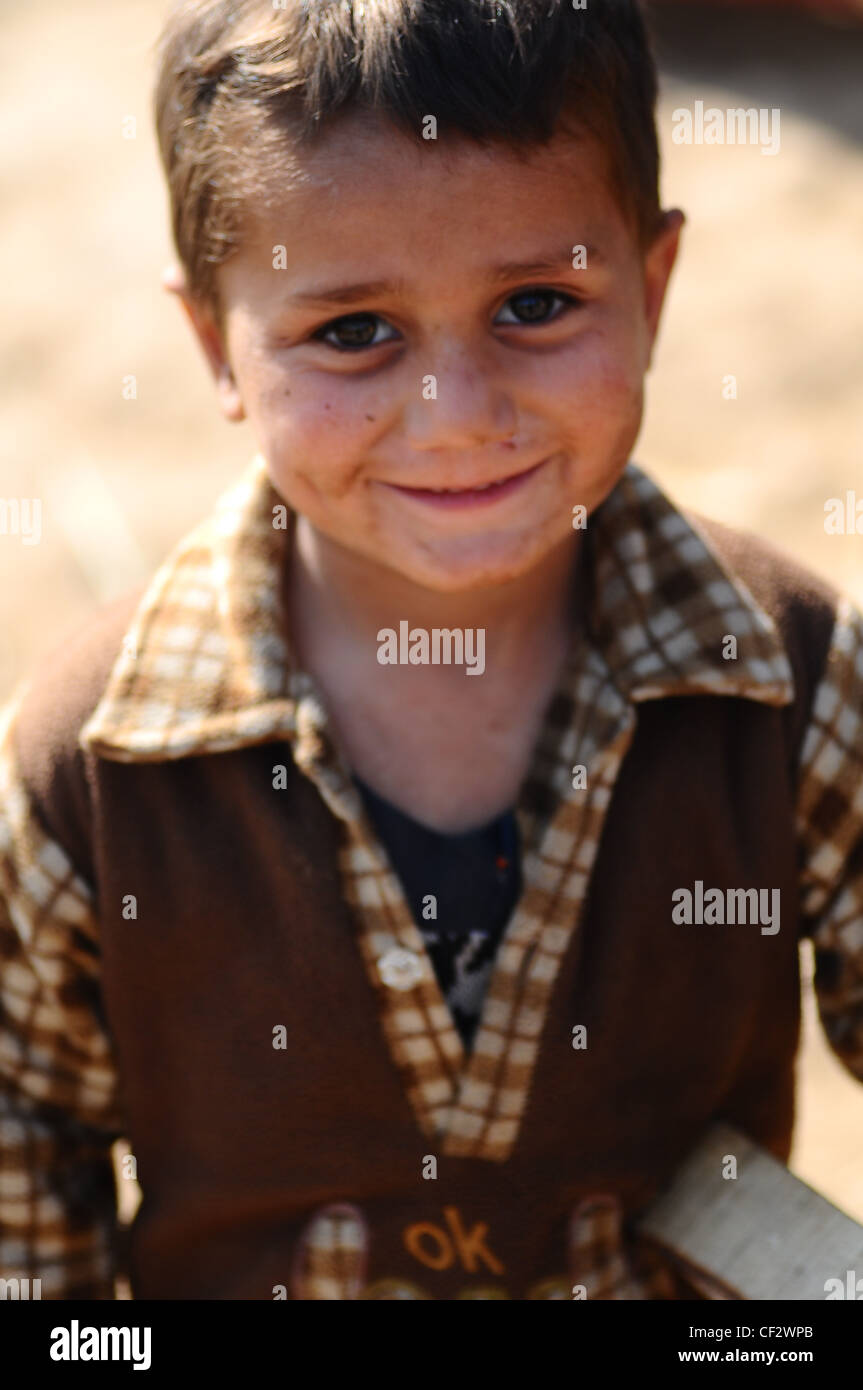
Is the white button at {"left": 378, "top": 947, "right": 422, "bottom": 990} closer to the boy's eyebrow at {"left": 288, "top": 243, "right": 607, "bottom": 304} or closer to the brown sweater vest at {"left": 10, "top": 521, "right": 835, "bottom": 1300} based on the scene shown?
the brown sweater vest at {"left": 10, "top": 521, "right": 835, "bottom": 1300}

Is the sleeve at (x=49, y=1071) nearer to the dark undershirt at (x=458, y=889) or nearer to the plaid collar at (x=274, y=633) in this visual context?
the plaid collar at (x=274, y=633)

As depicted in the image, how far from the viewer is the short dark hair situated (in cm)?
121

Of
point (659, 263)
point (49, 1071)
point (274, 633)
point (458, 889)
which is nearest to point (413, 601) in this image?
point (274, 633)

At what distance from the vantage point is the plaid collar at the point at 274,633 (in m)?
1.40

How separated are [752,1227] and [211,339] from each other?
0.92 meters

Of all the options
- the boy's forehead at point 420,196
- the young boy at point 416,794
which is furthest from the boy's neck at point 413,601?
the boy's forehead at point 420,196

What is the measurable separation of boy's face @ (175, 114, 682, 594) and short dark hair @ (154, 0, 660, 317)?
0.02m

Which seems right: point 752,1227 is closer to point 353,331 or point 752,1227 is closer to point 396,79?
point 353,331

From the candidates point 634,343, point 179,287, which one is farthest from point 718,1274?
point 179,287

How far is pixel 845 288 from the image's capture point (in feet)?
13.0

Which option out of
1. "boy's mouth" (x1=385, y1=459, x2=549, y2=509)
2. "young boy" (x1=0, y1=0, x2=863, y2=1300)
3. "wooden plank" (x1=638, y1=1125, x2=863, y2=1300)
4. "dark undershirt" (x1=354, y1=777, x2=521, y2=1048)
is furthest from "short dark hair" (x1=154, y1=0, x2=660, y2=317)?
"wooden plank" (x1=638, y1=1125, x2=863, y2=1300)

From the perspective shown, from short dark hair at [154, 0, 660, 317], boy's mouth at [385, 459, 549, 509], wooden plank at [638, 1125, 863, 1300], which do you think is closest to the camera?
short dark hair at [154, 0, 660, 317]

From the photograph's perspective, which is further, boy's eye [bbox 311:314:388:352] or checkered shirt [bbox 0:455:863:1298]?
checkered shirt [bbox 0:455:863:1298]

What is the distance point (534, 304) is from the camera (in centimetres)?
130
